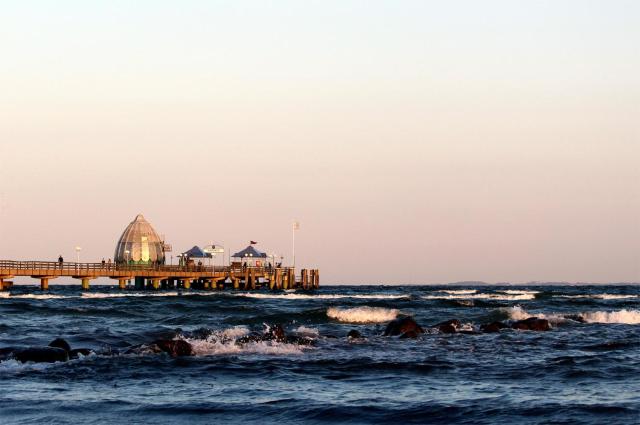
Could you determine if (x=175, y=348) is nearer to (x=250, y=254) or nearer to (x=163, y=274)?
(x=163, y=274)

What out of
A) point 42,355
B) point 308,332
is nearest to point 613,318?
point 308,332

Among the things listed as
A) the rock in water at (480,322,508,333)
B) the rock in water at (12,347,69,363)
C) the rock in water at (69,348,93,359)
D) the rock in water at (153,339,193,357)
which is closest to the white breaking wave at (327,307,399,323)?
the rock in water at (480,322,508,333)

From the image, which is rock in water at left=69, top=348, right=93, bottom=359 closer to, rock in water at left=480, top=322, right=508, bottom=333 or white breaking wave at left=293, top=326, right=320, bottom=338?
white breaking wave at left=293, top=326, right=320, bottom=338

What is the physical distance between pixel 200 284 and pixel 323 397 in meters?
83.5

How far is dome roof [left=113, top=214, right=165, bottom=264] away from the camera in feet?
349

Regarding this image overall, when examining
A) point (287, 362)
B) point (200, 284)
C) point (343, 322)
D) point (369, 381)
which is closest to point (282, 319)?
point (343, 322)

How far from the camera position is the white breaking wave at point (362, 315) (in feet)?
134

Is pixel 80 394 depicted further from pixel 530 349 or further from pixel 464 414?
pixel 530 349

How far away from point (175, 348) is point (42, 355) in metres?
3.19

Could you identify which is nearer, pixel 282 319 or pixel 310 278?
pixel 282 319

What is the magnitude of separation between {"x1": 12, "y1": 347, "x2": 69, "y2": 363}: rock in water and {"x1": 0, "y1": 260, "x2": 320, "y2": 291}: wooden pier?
4933 cm

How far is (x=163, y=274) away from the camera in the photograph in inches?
3533

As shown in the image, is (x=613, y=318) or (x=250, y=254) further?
(x=250, y=254)

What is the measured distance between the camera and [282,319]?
40312 mm
